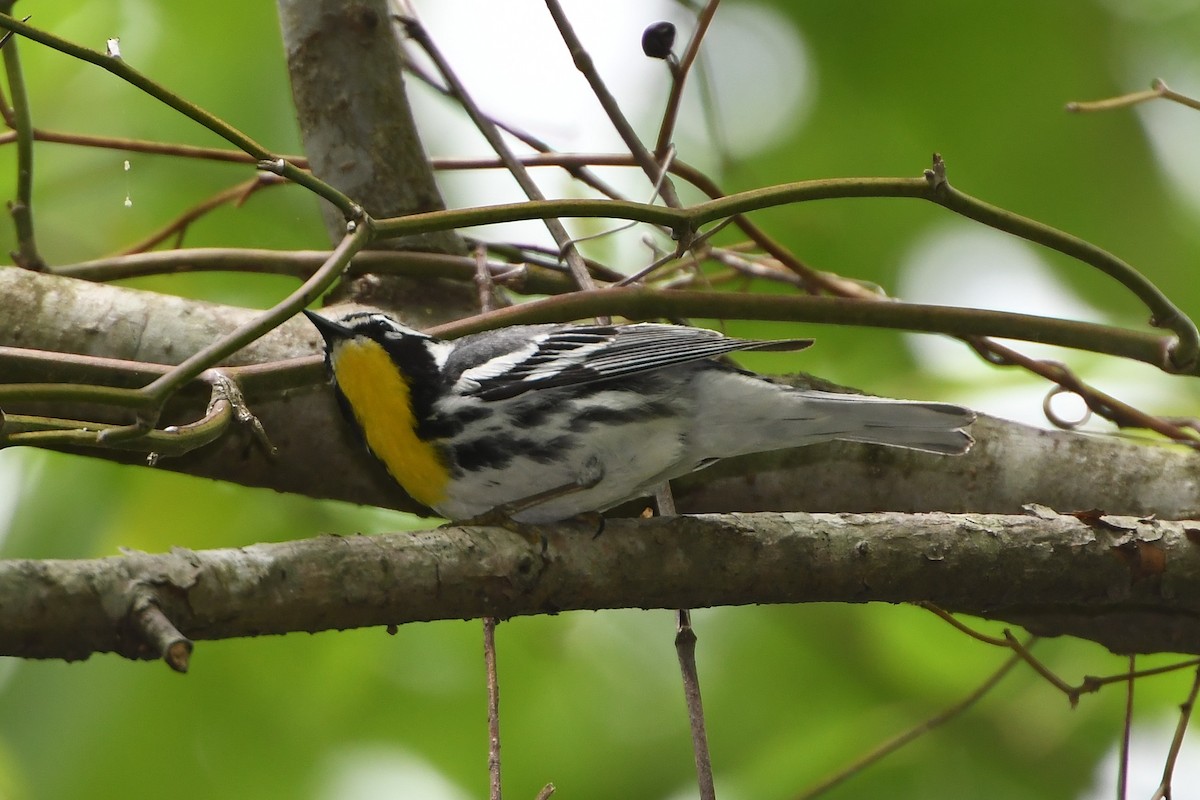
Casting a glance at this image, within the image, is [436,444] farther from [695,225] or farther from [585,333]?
[695,225]

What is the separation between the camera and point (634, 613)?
3834 millimetres

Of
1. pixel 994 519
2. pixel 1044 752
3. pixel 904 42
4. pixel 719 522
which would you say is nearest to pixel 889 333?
pixel 904 42

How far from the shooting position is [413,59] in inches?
128

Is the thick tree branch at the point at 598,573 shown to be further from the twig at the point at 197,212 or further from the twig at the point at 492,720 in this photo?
the twig at the point at 197,212

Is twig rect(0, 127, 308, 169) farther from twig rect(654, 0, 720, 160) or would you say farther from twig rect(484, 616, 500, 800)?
twig rect(484, 616, 500, 800)

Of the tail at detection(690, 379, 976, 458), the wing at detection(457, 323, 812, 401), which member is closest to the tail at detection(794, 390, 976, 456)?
the tail at detection(690, 379, 976, 458)

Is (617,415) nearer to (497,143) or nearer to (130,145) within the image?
(497,143)

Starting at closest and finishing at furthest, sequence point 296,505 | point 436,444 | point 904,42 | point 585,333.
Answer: point 436,444 → point 585,333 → point 296,505 → point 904,42

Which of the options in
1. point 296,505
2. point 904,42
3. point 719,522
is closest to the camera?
point 719,522

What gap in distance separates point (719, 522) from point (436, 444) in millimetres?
604

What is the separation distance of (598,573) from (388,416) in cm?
63

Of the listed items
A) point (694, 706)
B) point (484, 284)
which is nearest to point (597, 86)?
point (484, 284)

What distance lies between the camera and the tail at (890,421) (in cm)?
238

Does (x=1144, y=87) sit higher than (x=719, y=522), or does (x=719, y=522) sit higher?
(x=1144, y=87)
